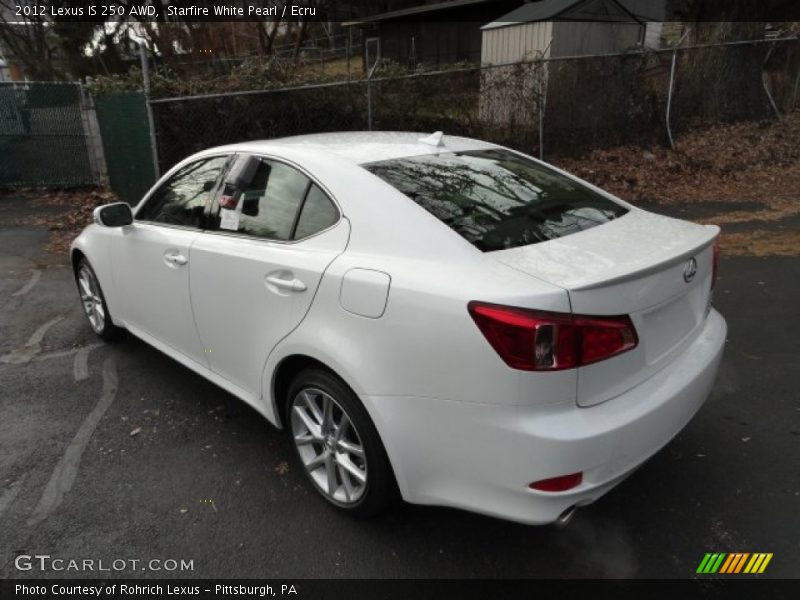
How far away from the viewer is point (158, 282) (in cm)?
357

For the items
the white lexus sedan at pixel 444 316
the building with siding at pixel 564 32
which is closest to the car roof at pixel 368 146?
the white lexus sedan at pixel 444 316

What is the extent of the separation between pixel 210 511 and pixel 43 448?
120 cm

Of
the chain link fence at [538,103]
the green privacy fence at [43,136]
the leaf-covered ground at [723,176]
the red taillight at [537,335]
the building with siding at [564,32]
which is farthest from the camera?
the building with siding at [564,32]

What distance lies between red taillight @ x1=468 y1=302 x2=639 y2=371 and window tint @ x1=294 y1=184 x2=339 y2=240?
897 millimetres

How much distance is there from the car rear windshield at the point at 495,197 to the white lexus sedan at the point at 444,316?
0.01 m

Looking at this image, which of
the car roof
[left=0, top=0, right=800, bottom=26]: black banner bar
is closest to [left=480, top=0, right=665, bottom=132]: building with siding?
the car roof

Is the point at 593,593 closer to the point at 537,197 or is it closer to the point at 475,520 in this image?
the point at 475,520

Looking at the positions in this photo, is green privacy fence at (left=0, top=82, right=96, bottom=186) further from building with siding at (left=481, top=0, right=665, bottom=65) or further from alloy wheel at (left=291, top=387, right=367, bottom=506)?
alloy wheel at (left=291, top=387, right=367, bottom=506)

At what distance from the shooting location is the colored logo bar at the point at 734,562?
2.36 m

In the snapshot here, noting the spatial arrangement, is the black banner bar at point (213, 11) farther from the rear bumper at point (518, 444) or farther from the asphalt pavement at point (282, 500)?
the rear bumper at point (518, 444)

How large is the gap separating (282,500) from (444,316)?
53.8 inches

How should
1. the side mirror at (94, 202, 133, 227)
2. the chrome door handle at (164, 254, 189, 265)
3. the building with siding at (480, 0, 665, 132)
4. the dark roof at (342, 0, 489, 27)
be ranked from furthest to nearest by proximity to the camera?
1. the dark roof at (342, 0, 489, 27)
2. the building with siding at (480, 0, 665, 132)
3. the side mirror at (94, 202, 133, 227)
4. the chrome door handle at (164, 254, 189, 265)

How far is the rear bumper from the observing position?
1.99m

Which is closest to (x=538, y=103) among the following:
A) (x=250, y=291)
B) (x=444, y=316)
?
(x=250, y=291)
